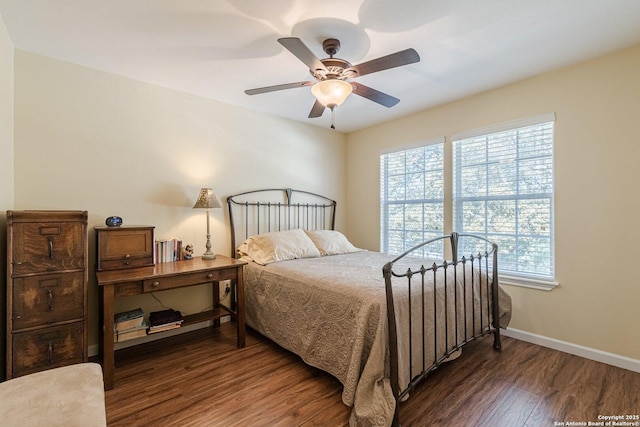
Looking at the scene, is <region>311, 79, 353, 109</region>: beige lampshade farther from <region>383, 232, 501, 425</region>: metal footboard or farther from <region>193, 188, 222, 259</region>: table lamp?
<region>193, 188, 222, 259</region>: table lamp

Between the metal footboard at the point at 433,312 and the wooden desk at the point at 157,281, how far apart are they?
1426mm

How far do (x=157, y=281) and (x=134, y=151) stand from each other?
4.22ft

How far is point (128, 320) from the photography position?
2.33m

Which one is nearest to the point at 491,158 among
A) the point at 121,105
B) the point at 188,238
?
the point at 188,238

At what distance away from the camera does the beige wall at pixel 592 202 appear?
7.34ft

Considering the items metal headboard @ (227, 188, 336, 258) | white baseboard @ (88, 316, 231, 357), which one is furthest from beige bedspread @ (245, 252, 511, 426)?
metal headboard @ (227, 188, 336, 258)

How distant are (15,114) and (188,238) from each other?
1586 millimetres

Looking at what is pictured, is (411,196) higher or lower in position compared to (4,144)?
lower

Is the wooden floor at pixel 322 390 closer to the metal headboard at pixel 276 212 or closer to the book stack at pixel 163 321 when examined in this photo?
the book stack at pixel 163 321

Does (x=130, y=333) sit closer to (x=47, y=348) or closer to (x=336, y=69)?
(x=47, y=348)

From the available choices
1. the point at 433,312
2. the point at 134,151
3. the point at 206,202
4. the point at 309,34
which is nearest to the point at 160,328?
the point at 206,202

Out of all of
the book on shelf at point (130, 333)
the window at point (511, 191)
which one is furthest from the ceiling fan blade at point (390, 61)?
the book on shelf at point (130, 333)

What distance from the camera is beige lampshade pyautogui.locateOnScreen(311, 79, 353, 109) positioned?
1957 mm

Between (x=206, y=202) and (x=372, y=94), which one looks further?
(x=206, y=202)
